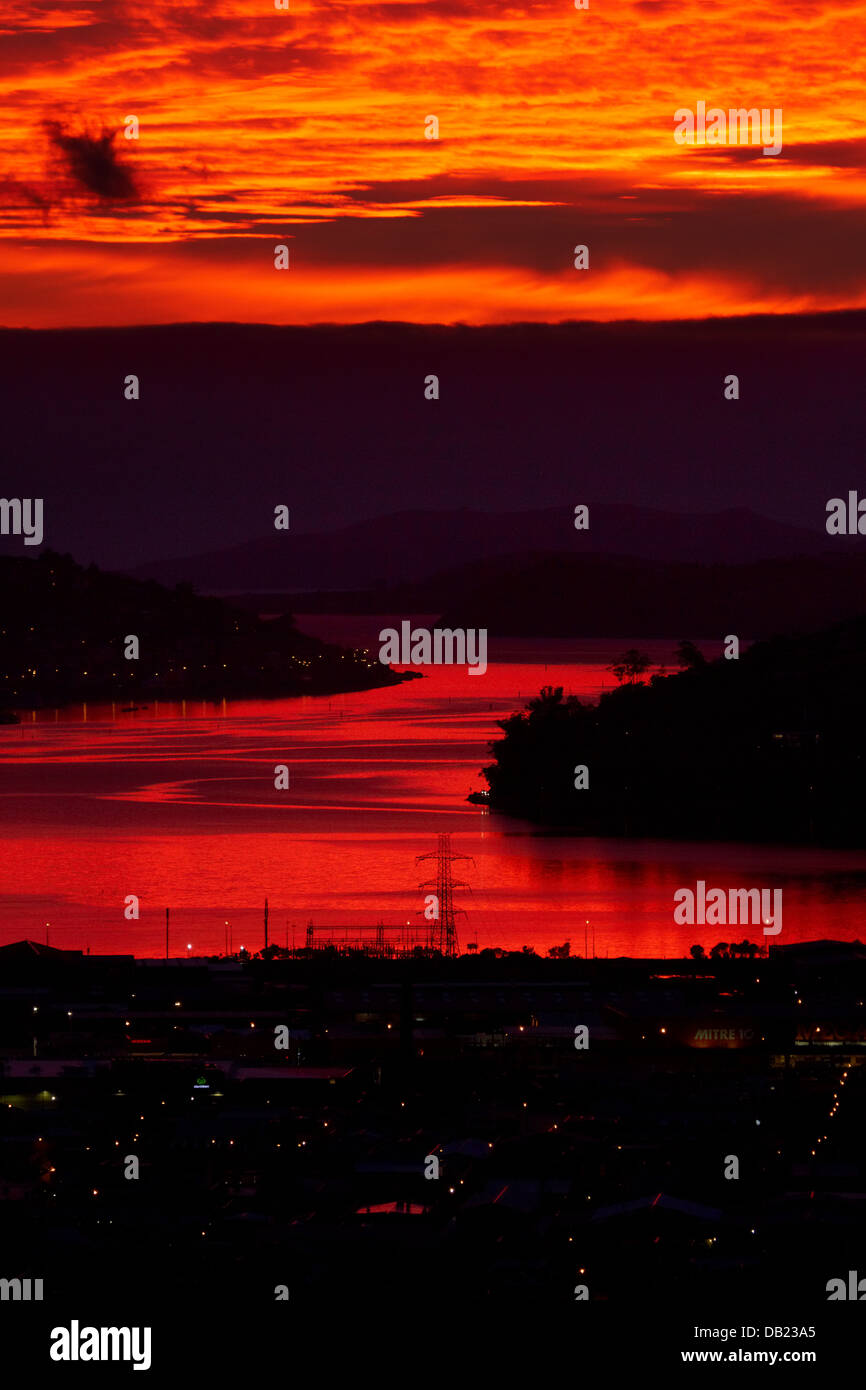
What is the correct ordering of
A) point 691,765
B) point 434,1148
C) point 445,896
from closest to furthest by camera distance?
point 434,1148
point 445,896
point 691,765

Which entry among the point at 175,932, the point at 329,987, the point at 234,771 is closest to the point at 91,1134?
the point at 329,987

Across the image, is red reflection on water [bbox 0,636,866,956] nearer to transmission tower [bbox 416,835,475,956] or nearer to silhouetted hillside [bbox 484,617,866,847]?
transmission tower [bbox 416,835,475,956]

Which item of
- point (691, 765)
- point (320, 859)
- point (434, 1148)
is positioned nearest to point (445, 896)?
point (320, 859)

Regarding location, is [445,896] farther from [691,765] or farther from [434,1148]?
[691,765]

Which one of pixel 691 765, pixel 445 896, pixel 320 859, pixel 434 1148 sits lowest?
pixel 434 1148

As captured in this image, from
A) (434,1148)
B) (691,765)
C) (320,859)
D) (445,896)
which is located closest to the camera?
(434,1148)
